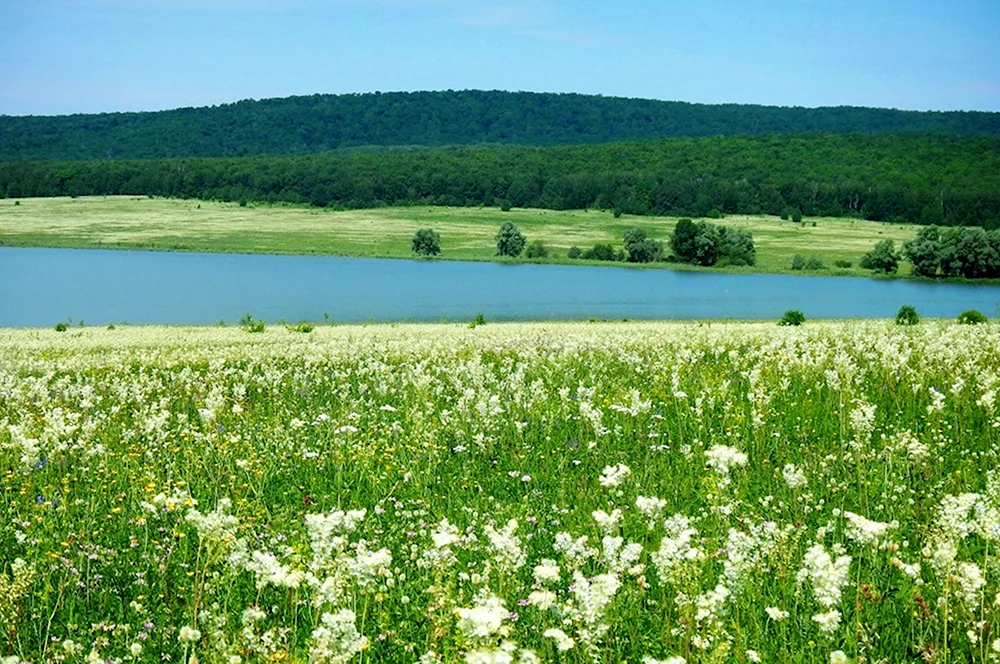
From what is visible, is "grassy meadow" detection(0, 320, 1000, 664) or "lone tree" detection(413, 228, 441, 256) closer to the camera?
"grassy meadow" detection(0, 320, 1000, 664)

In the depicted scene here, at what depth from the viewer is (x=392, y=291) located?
95.8 meters

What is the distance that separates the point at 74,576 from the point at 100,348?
18.9 meters

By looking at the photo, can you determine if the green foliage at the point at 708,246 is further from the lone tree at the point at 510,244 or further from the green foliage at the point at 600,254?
the lone tree at the point at 510,244

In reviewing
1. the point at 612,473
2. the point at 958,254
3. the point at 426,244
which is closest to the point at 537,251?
the point at 426,244

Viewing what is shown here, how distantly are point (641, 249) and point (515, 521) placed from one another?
14087cm

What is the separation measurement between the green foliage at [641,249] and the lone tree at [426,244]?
1141 inches

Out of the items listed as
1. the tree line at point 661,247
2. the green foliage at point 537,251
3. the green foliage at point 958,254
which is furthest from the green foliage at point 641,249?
the green foliage at point 958,254

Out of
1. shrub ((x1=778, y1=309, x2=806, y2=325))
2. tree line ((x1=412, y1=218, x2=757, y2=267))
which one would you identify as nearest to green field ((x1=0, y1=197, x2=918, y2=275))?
tree line ((x1=412, y1=218, x2=757, y2=267))

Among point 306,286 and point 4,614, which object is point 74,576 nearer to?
point 4,614

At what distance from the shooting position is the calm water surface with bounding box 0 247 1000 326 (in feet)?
247

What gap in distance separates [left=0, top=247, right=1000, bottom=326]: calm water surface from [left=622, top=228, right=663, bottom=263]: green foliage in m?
11.9

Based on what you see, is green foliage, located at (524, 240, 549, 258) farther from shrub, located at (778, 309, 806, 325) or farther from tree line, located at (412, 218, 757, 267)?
shrub, located at (778, 309, 806, 325)

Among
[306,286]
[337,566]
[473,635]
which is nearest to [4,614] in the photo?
[337,566]

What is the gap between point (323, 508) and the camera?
695cm
